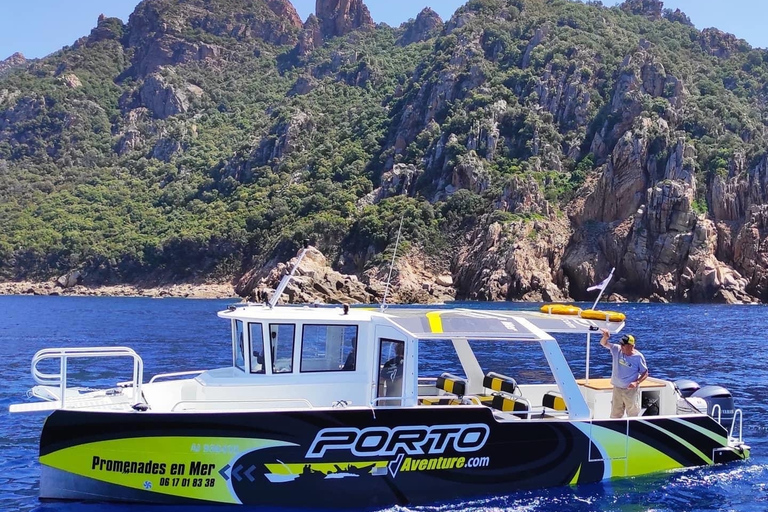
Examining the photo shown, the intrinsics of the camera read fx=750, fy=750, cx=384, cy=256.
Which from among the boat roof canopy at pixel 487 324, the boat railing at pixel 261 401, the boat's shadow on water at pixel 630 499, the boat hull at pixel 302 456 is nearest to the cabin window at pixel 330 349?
the boat railing at pixel 261 401

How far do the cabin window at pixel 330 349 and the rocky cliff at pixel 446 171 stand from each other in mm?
56951

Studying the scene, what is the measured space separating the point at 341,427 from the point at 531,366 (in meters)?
16.3

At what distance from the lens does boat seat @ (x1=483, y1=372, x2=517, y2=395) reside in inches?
527

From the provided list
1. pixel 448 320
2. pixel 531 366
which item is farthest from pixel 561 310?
pixel 531 366

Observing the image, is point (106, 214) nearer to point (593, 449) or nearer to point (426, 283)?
point (426, 283)

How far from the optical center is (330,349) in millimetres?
11891

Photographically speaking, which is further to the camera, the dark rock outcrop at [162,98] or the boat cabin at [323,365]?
the dark rock outcrop at [162,98]

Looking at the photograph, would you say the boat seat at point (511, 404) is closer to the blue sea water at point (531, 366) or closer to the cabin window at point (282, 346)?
the blue sea water at point (531, 366)

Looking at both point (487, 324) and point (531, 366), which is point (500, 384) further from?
point (531, 366)

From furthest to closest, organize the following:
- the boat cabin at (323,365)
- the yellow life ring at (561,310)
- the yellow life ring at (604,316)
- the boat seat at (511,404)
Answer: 1. the yellow life ring at (561,310)
2. the yellow life ring at (604,316)
3. the boat seat at (511,404)
4. the boat cabin at (323,365)

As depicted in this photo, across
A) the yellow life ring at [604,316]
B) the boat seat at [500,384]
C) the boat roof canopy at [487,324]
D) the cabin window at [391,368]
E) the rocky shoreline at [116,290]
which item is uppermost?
the yellow life ring at [604,316]

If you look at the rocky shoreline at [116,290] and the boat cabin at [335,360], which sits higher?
the boat cabin at [335,360]

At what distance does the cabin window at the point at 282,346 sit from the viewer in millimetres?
11695

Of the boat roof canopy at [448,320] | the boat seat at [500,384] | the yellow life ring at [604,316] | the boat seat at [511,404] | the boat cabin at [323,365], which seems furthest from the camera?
the boat seat at [500,384]
